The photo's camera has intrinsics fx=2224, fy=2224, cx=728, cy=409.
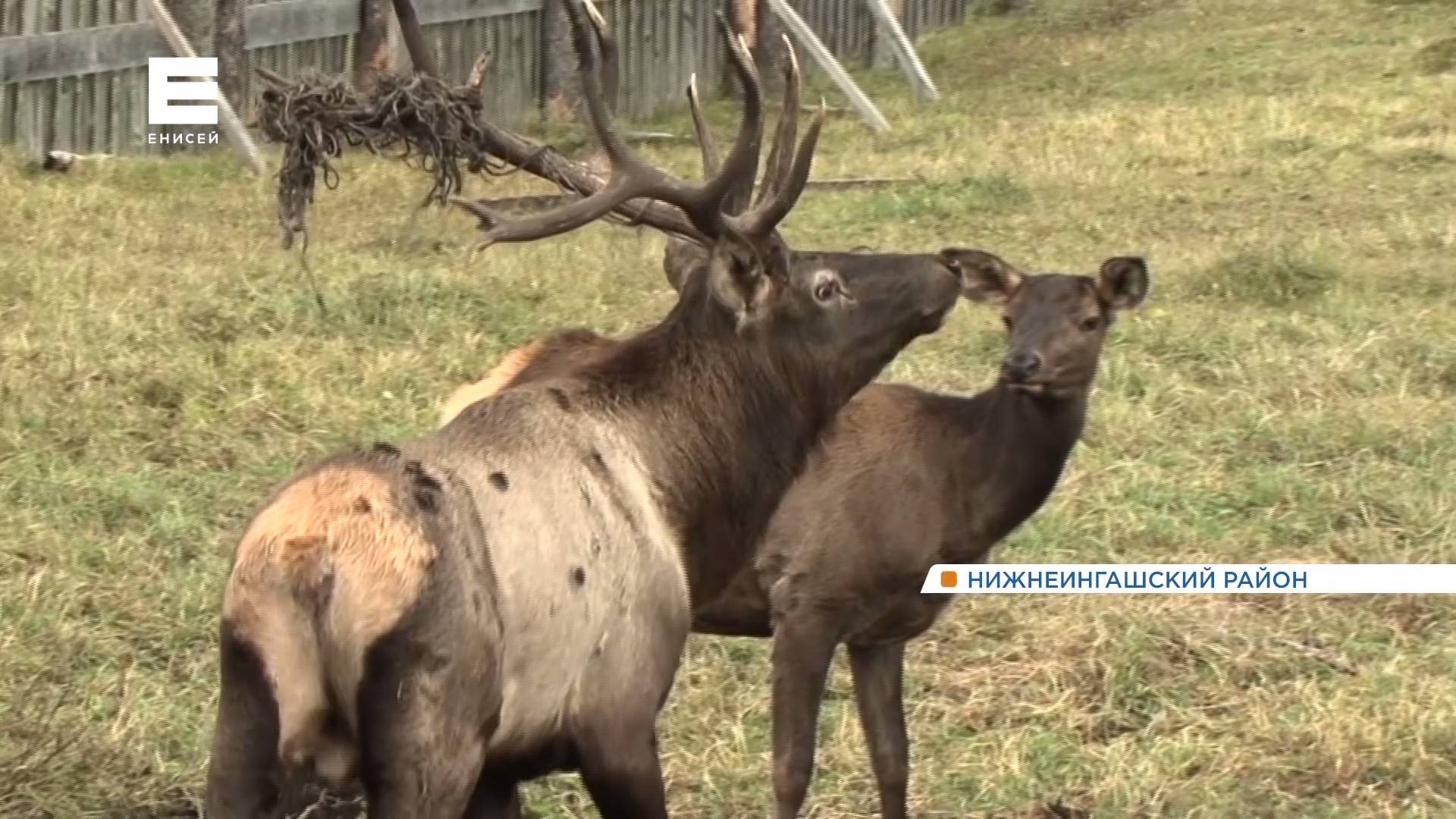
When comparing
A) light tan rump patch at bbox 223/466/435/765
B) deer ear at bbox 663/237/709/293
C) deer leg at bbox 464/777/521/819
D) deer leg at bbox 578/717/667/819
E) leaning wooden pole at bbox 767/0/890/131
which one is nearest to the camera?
light tan rump patch at bbox 223/466/435/765

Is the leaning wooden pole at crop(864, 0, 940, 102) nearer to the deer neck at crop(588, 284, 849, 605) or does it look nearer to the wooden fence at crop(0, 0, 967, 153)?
the wooden fence at crop(0, 0, 967, 153)

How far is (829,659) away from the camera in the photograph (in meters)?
6.39

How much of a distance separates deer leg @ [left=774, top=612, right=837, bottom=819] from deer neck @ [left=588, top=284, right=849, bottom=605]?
1034 mm

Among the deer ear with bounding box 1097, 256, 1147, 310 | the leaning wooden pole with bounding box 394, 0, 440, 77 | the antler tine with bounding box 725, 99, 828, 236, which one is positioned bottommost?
the deer ear with bounding box 1097, 256, 1147, 310

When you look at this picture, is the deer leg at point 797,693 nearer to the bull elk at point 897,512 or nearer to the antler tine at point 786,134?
the bull elk at point 897,512

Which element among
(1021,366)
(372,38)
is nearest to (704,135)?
(1021,366)

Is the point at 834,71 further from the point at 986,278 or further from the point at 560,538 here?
the point at 560,538

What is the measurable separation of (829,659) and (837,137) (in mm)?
12221

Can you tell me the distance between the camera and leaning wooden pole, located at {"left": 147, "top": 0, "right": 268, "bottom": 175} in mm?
14727

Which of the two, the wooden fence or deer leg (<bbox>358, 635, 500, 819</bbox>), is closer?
deer leg (<bbox>358, 635, 500, 819</bbox>)

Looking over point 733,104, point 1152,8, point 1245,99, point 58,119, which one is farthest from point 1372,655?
point 1152,8

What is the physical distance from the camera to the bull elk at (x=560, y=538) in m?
4.10

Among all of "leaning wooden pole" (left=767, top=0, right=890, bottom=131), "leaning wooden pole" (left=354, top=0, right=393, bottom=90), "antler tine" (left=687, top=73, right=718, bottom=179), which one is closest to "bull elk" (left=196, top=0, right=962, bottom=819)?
"antler tine" (left=687, top=73, right=718, bottom=179)
